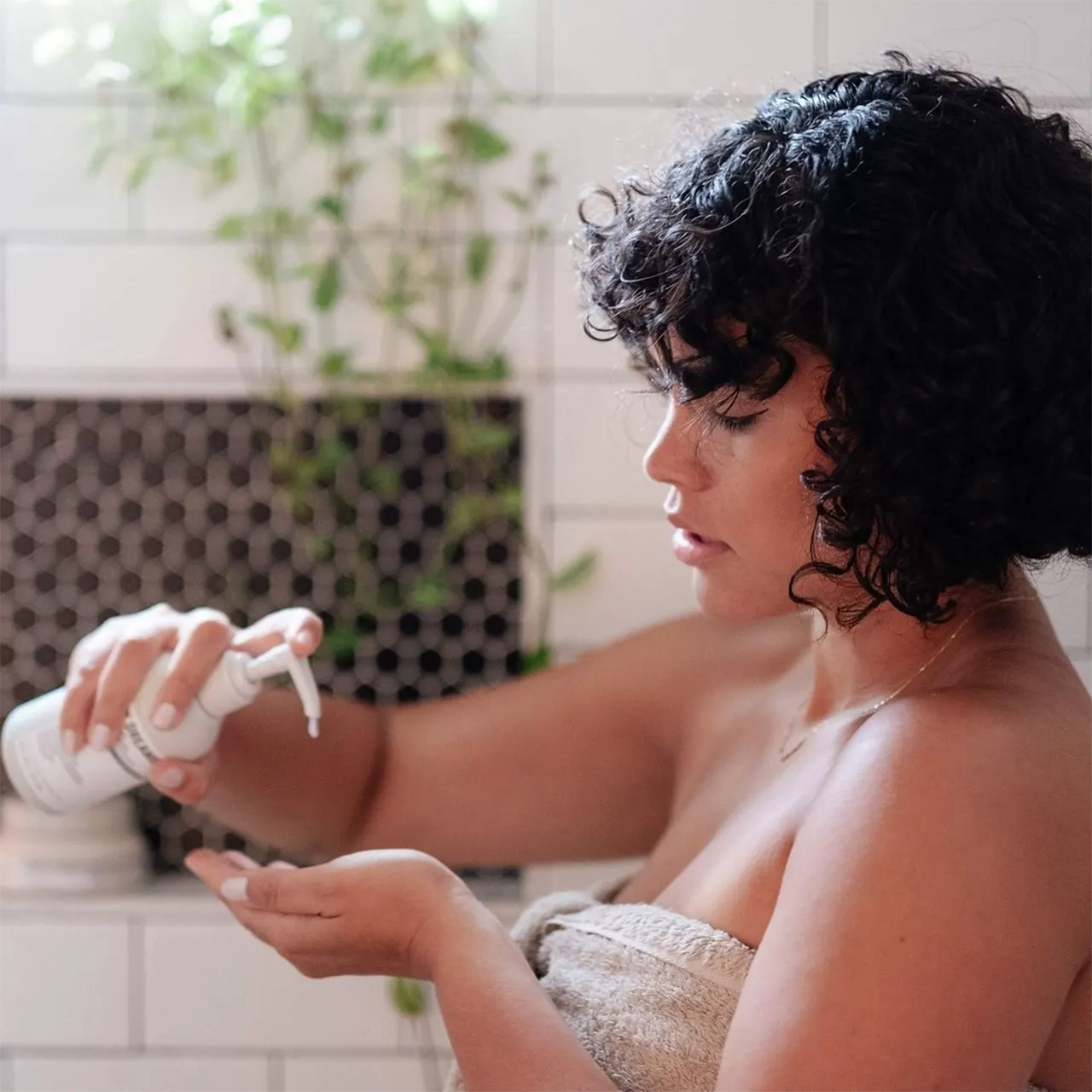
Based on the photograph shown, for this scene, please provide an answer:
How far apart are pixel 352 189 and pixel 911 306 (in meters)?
0.71

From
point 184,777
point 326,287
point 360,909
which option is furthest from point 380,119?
point 360,909

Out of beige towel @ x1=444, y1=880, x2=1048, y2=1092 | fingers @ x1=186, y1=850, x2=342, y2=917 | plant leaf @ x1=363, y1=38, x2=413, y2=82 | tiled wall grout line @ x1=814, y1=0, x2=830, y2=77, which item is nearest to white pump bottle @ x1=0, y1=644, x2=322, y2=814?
fingers @ x1=186, y1=850, x2=342, y2=917

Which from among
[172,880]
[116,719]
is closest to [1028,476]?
[116,719]

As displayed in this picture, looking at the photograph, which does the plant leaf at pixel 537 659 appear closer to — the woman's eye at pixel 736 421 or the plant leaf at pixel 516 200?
the plant leaf at pixel 516 200

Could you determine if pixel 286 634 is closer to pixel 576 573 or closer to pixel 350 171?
pixel 576 573

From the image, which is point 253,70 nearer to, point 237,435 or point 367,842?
point 237,435

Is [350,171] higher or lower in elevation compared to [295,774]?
higher

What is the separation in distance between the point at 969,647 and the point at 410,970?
37 centimetres

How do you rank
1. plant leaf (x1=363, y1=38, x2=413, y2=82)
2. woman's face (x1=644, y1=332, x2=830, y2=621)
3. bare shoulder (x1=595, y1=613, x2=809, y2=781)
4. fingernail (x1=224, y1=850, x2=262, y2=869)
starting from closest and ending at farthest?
woman's face (x1=644, y1=332, x2=830, y2=621)
fingernail (x1=224, y1=850, x2=262, y2=869)
bare shoulder (x1=595, y1=613, x2=809, y2=781)
plant leaf (x1=363, y1=38, x2=413, y2=82)

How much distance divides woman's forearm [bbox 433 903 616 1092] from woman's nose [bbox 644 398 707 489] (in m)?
0.27

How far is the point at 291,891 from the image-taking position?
0.76m

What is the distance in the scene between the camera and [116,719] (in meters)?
0.86

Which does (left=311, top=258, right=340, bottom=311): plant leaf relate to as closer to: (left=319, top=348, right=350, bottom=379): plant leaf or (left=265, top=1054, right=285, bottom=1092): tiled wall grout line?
(left=319, top=348, right=350, bottom=379): plant leaf

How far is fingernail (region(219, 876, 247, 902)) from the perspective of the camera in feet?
2.56
